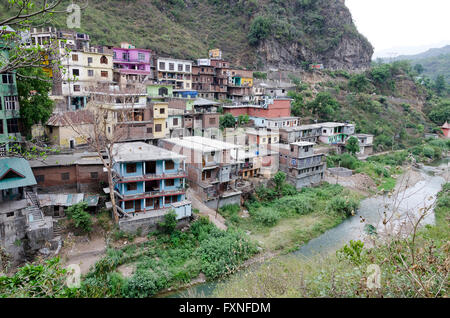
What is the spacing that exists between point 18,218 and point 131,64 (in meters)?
23.3

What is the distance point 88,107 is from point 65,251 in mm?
14660

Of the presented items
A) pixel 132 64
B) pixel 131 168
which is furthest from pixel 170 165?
pixel 132 64

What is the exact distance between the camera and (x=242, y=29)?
204 feet

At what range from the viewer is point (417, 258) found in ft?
25.1

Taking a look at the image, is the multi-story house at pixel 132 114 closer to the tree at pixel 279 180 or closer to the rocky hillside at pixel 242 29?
the tree at pixel 279 180

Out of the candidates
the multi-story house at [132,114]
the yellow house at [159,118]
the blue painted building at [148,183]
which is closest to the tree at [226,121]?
the yellow house at [159,118]

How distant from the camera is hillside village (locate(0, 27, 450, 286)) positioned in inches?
661

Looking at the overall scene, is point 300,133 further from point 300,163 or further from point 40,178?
point 40,178

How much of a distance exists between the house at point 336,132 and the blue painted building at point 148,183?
23.9 m

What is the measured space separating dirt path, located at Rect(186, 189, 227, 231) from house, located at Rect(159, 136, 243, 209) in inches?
14.7

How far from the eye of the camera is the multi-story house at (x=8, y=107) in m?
18.0

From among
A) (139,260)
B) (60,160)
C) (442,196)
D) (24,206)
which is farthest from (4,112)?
(442,196)

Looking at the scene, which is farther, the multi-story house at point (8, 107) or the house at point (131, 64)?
the house at point (131, 64)

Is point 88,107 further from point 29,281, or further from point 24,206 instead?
point 29,281
